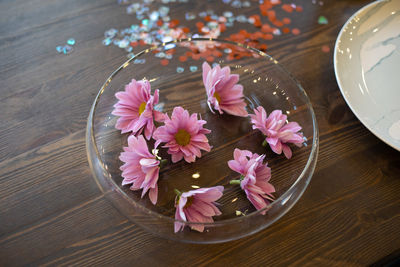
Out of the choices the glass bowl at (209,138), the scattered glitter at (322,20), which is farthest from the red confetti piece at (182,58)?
the scattered glitter at (322,20)

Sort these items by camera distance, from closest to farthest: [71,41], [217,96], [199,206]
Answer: [199,206], [217,96], [71,41]

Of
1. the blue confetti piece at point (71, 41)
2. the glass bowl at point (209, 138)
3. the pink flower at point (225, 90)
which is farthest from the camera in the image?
the blue confetti piece at point (71, 41)

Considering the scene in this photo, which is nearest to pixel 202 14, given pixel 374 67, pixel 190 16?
pixel 190 16

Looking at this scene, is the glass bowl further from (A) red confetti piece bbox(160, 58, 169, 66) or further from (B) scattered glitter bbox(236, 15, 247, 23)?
(B) scattered glitter bbox(236, 15, 247, 23)

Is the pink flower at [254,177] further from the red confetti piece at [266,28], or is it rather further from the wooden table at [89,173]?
the red confetti piece at [266,28]

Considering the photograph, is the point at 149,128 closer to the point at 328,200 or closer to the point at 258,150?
the point at 258,150

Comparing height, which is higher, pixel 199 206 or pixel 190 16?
pixel 190 16

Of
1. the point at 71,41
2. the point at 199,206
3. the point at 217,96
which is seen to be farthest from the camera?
the point at 71,41

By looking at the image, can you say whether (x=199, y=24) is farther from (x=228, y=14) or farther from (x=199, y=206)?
(x=199, y=206)
